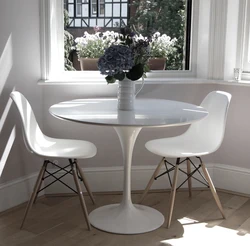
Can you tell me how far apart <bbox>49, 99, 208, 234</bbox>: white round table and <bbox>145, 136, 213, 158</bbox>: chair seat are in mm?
208

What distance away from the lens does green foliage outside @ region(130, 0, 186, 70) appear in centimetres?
363

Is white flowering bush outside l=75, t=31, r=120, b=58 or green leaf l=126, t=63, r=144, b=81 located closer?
Answer: green leaf l=126, t=63, r=144, b=81

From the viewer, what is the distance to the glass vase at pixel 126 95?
112 inches

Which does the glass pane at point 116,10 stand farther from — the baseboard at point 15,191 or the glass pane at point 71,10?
the baseboard at point 15,191

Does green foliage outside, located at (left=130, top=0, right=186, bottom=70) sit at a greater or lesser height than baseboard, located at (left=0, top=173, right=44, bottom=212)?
greater

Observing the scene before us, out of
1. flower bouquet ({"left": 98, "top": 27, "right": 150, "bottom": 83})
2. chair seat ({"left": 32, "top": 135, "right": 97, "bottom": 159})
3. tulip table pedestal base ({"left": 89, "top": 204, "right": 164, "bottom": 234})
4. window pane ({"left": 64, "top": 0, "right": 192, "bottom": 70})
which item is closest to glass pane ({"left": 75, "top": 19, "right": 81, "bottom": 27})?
window pane ({"left": 64, "top": 0, "right": 192, "bottom": 70})

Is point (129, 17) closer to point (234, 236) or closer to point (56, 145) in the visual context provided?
point (56, 145)

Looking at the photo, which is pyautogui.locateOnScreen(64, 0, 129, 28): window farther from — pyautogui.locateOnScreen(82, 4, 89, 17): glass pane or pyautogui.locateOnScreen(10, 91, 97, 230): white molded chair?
pyautogui.locateOnScreen(10, 91, 97, 230): white molded chair

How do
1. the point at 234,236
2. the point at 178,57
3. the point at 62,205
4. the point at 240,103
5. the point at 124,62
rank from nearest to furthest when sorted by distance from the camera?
1. the point at 124,62
2. the point at 234,236
3. the point at 62,205
4. the point at 240,103
5. the point at 178,57

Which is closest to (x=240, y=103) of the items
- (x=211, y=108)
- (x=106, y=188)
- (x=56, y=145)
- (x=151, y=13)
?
(x=211, y=108)

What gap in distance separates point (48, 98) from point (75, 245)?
117cm

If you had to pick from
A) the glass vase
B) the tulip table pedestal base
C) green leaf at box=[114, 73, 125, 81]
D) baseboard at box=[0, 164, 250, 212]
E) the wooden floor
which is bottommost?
the wooden floor

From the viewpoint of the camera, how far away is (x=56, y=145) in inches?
120

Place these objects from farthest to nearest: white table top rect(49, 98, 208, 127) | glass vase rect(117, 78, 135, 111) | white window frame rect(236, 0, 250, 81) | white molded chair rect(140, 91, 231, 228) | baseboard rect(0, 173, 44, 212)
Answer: white window frame rect(236, 0, 250, 81), baseboard rect(0, 173, 44, 212), white molded chair rect(140, 91, 231, 228), glass vase rect(117, 78, 135, 111), white table top rect(49, 98, 208, 127)
